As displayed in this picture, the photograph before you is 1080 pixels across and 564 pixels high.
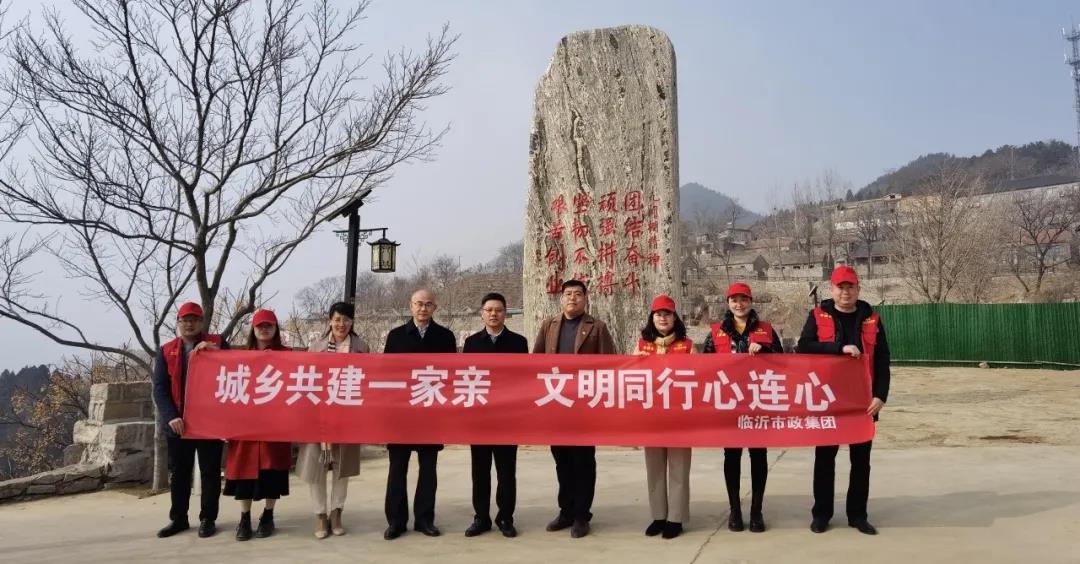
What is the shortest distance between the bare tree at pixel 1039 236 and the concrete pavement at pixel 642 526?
33802 millimetres

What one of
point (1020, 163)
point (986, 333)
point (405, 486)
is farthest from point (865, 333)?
point (1020, 163)

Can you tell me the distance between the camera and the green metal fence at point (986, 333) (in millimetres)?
17062

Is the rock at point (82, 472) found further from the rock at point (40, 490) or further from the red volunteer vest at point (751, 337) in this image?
the red volunteer vest at point (751, 337)

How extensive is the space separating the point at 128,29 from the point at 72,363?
11992 mm

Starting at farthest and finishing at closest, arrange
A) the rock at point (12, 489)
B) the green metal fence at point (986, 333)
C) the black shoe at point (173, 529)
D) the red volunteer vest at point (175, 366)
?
the green metal fence at point (986, 333) < the rock at point (12, 489) < the red volunteer vest at point (175, 366) < the black shoe at point (173, 529)

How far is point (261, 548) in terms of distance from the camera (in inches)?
152

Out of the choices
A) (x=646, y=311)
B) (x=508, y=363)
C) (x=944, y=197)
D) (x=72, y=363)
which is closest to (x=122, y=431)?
(x=508, y=363)

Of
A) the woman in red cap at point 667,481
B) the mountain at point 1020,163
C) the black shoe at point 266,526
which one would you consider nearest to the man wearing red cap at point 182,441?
the black shoe at point 266,526

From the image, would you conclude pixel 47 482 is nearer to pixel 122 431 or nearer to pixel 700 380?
pixel 122 431

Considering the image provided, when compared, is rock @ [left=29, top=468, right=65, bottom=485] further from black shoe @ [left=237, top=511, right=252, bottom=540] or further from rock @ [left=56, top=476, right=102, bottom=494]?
black shoe @ [left=237, top=511, right=252, bottom=540]

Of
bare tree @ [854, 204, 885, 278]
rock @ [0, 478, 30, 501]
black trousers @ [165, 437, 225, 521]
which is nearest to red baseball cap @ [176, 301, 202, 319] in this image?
black trousers @ [165, 437, 225, 521]

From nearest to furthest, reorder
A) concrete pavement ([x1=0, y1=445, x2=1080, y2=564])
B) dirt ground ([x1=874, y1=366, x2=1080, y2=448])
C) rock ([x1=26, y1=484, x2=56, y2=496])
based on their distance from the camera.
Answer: concrete pavement ([x1=0, y1=445, x2=1080, y2=564]) → rock ([x1=26, y1=484, x2=56, y2=496]) → dirt ground ([x1=874, y1=366, x2=1080, y2=448])

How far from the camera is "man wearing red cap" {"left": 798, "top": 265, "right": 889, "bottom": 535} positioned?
12.7 ft

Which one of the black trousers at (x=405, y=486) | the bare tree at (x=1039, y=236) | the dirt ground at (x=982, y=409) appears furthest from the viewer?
the bare tree at (x=1039, y=236)
